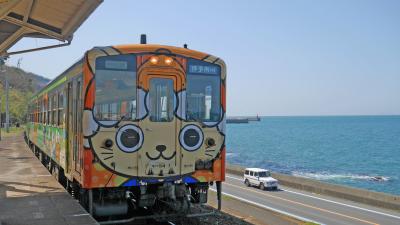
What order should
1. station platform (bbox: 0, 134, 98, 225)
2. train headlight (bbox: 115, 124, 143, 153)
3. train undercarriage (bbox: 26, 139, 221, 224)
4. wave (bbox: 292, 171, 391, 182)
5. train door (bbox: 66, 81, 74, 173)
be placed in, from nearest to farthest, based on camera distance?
station platform (bbox: 0, 134, 98, 225) → train headlight (bbox: 115, 124, 143, 153) → train undercarriage (bbox: 26, 139, 221, 224) → train door (bbox: 66, 81, 74, 173) → wave (bbox: 292, 171, 391, 182)

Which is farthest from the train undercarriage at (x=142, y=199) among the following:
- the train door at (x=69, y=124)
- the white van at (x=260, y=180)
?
the white van at (x=260, y=180)

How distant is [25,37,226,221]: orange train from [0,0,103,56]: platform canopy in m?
1.78

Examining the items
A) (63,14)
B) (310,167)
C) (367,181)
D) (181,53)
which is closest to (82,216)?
(181,53)

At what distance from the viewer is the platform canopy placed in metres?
10.7

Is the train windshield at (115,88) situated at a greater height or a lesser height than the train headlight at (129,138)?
greater

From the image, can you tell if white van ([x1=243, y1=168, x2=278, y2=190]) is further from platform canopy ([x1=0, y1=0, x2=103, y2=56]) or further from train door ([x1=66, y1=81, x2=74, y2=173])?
train door ([x1=66, y1=81, x2=74, y2=173])

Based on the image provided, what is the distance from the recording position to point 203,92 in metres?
9.72

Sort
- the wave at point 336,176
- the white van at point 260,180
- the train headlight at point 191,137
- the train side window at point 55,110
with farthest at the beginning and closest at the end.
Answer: the wave at point 336,176
the white van at point 260,180
the train side window at point 55,110
the train headlight at point 191,137

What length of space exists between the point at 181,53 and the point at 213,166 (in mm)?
2501

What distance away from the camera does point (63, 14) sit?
11.6m

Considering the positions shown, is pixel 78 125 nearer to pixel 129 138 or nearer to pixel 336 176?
pixel 129 138

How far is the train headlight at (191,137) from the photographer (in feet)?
30.9

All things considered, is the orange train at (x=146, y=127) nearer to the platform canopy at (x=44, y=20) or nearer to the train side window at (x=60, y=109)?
the train side window at (x=60, y=109)

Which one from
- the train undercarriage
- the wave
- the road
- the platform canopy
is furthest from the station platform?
the wave
